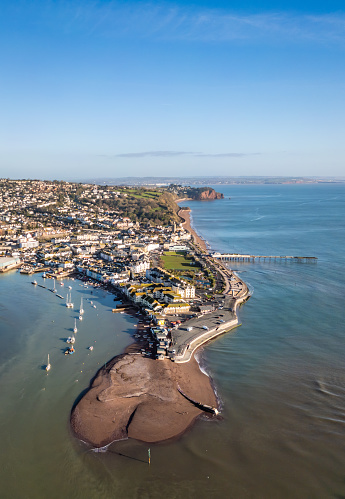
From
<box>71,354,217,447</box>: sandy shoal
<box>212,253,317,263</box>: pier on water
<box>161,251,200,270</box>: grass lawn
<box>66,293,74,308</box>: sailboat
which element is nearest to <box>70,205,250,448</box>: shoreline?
<box>71,354,217,447</box>: sandy shoal

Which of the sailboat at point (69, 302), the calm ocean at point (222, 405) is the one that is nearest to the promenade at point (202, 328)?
the calm ocean at point (222, 405)

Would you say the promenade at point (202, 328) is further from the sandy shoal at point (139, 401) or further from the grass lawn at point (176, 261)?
the grass lawn at point (176, 261)

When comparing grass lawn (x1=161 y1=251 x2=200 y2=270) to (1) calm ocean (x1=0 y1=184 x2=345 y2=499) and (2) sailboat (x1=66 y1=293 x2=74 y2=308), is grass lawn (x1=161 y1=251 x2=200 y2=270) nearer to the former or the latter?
(1) calm ocean (x1=0 y1=184 x2=345 y2=499)

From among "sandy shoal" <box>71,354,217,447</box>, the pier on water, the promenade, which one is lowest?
"sandy shoal" <box>71,354,217,447</box>

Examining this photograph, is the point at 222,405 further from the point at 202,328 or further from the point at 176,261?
the point at 176,261

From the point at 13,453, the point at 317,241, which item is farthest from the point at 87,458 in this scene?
the point at 317,241

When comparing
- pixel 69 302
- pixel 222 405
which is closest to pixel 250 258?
pixel 69 302

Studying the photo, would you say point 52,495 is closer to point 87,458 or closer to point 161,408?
point 87,458
